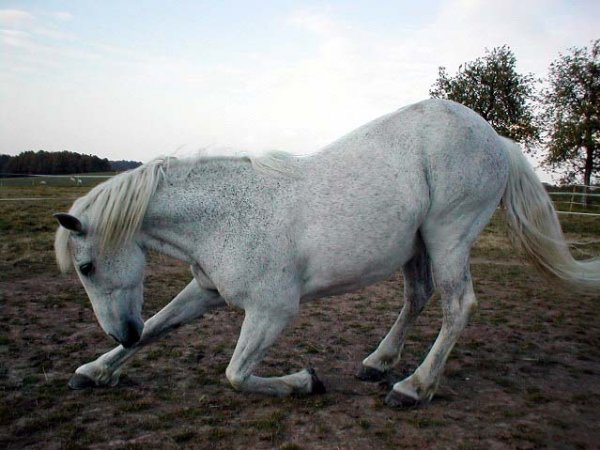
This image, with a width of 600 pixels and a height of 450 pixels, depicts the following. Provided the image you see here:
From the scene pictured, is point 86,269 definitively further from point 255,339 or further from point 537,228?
point 537,228

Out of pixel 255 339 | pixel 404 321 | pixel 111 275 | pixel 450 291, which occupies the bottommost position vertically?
pixel 404 321

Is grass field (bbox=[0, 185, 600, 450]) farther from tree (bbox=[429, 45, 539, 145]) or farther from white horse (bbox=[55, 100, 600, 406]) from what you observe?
tree (bbox=[429, 45, 539, 145])

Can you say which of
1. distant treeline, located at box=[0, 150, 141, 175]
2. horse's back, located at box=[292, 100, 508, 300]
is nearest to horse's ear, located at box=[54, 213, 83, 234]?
horse's back, located at box=[292, 100, 508, 300]

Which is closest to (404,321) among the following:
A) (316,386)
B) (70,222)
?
(316,386)

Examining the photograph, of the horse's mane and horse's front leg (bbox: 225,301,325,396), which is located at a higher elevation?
the horse's mane

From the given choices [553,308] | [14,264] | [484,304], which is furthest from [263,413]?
[14,264]

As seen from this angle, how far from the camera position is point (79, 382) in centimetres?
325

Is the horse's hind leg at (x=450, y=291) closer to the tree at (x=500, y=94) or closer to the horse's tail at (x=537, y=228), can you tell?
the horse's tail at (x=537, y=228)

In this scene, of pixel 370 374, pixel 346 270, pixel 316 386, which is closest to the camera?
pixel 346 270

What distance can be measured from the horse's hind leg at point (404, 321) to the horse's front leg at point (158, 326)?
Result: 4.07ft

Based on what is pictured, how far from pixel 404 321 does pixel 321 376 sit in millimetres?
780

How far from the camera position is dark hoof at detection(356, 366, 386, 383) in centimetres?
357

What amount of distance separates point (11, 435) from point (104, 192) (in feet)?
4.72

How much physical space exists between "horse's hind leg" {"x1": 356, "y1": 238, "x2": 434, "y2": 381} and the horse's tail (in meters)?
0.77
